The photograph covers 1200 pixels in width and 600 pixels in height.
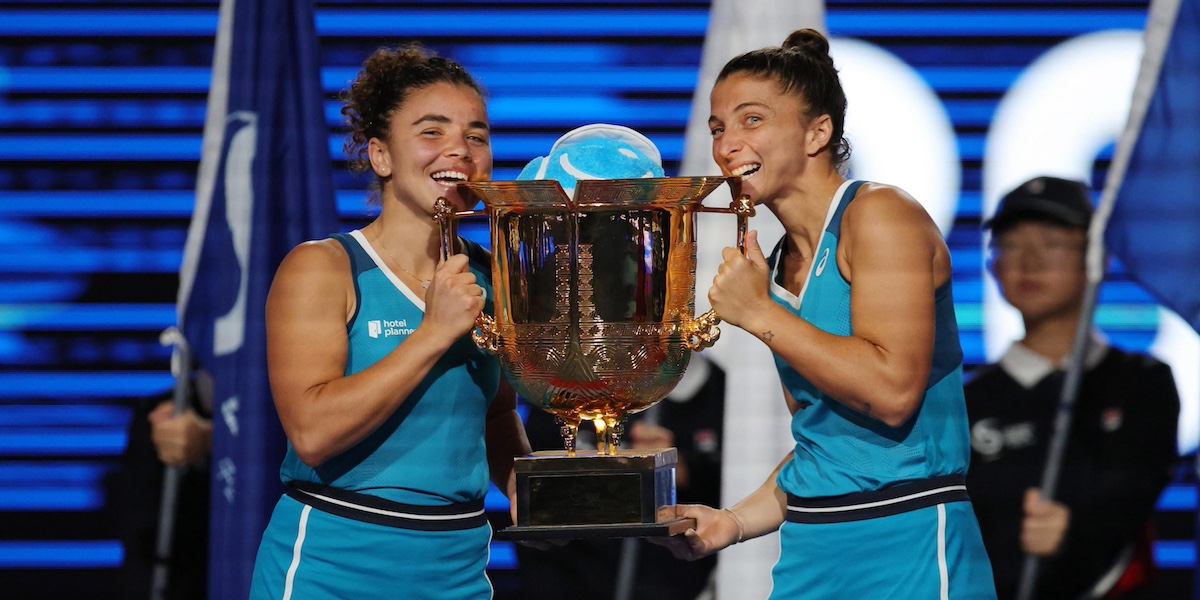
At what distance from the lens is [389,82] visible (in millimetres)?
2059

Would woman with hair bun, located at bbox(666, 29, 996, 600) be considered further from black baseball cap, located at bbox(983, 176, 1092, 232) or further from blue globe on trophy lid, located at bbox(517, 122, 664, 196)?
black baseball cap, located at bbox(983, 176, 1092, 232)

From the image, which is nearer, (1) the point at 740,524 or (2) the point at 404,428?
(2) the point at 404,428

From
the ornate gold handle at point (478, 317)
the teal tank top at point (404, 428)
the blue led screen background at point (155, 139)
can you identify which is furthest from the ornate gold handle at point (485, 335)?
the blue led screen background at point (155, 139)

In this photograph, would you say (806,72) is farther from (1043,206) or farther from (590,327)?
(1043,206)

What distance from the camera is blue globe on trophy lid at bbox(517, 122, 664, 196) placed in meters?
Answer: 1.98

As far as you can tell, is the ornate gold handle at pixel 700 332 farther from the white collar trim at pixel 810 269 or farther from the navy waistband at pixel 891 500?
the navy waistband at pixel 891 500

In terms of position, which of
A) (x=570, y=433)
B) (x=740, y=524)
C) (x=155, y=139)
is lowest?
(x=740, y=524)

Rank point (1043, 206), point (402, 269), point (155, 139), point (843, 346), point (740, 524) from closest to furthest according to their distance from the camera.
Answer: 1. point (843, 346)
2. point (402, 269)
3. point (740, 524)
4. point (1043, 206)
5. point (155, 139)

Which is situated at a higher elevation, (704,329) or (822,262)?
(822,262)

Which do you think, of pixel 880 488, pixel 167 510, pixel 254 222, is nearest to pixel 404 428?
pixel 880 488

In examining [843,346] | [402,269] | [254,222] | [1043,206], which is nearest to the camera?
[843,346]

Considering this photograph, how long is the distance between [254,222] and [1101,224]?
213 cm

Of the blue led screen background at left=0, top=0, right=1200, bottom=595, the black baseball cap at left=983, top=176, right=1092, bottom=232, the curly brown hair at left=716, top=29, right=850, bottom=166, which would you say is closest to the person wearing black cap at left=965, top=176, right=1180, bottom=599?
the black baseball cap at left=983, top=176, right=1092, bottom=232

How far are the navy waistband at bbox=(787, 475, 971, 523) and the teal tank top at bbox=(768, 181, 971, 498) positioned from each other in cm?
1
